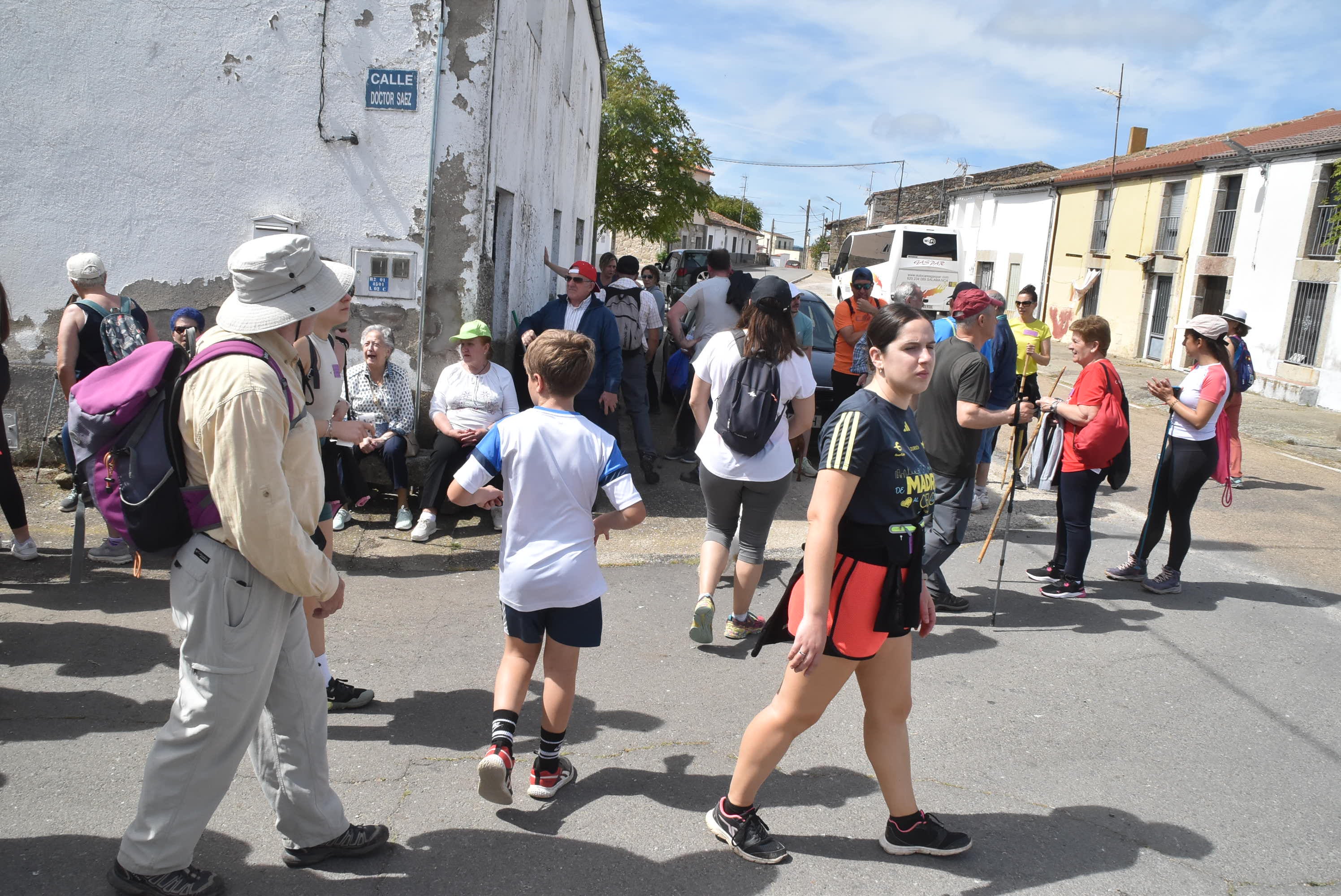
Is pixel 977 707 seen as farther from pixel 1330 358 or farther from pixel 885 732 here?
pixel 1330 358

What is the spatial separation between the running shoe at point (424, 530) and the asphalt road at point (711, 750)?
217 millimetres

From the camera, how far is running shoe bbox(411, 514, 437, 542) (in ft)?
20.2

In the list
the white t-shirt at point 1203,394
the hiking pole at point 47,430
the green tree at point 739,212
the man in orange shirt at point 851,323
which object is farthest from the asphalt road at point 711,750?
the green tree at point 739,212

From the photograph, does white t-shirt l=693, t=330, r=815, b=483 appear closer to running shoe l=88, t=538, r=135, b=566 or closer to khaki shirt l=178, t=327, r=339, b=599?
khaki shirt l=178, t=327, r=339, b=599

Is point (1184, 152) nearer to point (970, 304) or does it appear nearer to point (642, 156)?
point (642, 156)

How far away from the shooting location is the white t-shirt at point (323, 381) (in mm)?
3641

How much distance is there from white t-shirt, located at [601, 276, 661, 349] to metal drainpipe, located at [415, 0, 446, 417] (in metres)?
1.55

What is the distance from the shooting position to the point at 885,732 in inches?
118

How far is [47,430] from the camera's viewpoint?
6.83m

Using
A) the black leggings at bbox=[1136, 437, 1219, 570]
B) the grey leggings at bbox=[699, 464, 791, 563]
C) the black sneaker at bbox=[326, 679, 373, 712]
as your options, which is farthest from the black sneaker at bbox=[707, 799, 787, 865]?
the black leggings at bbox=[1136, 437, 1219, 570]

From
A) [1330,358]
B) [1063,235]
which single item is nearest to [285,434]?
[1330,358]

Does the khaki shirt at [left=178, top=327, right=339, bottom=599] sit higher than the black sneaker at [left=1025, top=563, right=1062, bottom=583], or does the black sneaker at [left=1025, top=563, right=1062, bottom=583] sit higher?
the khaki shirt at [left=178, top=327, right=339, bottom=599]

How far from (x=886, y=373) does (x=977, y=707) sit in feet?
6.53

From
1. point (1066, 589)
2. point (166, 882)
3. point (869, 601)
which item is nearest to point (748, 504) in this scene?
point (869, 601)
